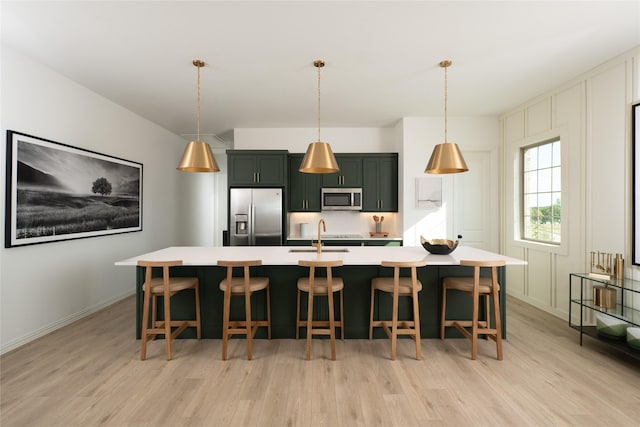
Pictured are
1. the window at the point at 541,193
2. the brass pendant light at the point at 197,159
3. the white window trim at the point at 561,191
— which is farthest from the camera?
the window at the point at 541,193

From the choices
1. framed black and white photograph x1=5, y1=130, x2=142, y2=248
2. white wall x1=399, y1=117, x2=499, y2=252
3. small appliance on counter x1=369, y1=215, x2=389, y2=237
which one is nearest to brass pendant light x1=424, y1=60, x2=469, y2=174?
white wall x1=399, y1=117, x2=499, y2=252

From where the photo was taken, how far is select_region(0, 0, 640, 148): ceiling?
2434 millimetres

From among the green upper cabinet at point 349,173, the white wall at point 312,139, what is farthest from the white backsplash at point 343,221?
the white wall at point 312,139

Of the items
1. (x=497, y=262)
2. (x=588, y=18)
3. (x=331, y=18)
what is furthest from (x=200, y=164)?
(x=588, y=18)

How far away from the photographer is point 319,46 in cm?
296

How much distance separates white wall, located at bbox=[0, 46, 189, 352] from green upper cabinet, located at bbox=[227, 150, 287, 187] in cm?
137

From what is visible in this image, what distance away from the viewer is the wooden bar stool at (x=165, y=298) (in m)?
2.77

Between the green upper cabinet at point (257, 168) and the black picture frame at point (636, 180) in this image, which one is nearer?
the black picture frame at point (636, 180)

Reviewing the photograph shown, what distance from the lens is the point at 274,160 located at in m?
5.42

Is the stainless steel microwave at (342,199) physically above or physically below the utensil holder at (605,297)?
above

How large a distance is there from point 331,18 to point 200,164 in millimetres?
1688

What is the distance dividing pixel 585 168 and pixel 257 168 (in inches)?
172

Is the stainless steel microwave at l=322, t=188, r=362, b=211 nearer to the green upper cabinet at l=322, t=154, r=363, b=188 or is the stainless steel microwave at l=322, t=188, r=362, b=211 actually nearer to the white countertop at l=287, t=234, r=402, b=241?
the green upper cabinet at l=322, t=154, r=363, b=188

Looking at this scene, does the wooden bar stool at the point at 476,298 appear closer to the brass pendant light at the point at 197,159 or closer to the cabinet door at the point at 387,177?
→ the brass pendant light at the point at 197,159
